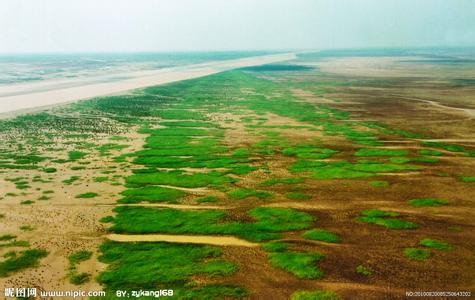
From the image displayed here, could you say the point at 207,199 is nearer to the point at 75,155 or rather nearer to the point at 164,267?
the point at 164,267

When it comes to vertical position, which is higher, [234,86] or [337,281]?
[234,86]

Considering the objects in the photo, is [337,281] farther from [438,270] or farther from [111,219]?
[111,219]

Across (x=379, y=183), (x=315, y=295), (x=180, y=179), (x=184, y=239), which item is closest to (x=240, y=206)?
(x=184, y=239)

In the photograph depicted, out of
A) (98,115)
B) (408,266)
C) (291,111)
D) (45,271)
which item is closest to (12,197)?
(45,271)

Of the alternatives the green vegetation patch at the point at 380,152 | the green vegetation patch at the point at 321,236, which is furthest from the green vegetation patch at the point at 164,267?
the green vegetation patch at the point at 380,152

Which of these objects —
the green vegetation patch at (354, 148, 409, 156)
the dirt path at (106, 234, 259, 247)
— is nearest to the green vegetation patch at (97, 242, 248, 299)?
the dirt path at (106, 234, 259, 247)

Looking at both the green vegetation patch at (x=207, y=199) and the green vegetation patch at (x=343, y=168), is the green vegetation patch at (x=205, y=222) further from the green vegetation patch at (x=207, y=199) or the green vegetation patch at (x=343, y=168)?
the green vegetation patch at (x=343, y=168)
